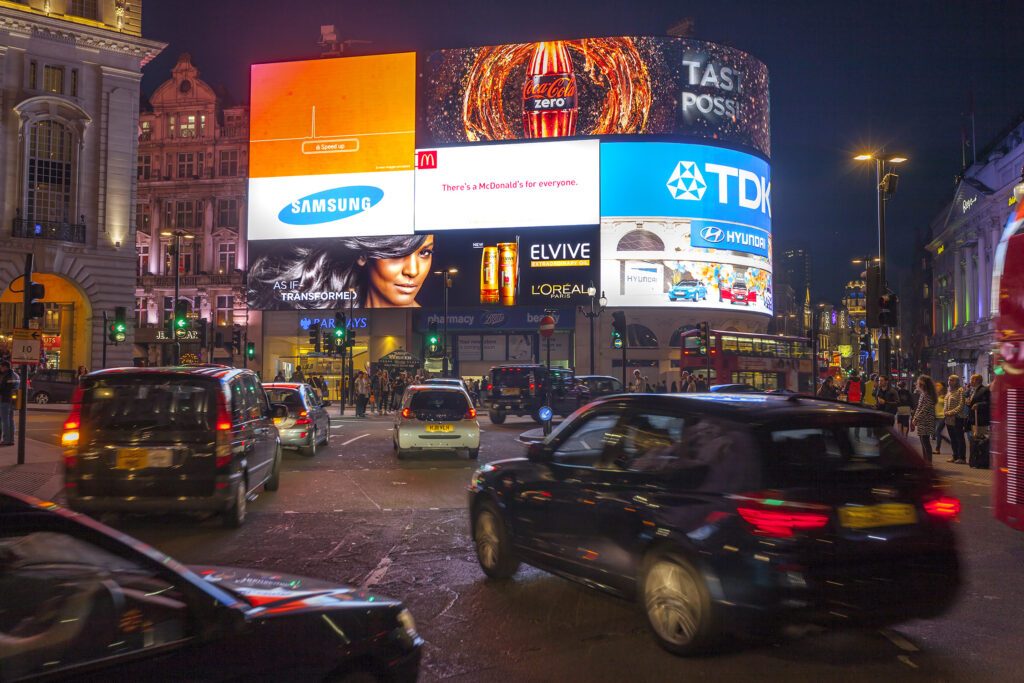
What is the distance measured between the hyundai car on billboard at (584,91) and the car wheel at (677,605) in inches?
1897

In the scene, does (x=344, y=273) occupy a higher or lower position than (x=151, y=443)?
higher

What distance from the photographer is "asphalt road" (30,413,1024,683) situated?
4609 millimetres

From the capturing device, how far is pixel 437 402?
15852 mm

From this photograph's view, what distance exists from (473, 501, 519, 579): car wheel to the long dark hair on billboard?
44270 mm

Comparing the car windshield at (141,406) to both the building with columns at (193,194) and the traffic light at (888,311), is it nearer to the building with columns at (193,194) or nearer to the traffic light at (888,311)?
the traffic light at (888,311)

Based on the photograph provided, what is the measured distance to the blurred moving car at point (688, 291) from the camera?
49.4m

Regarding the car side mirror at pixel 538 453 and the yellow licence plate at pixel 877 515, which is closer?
the yellow licence plate at pixel 877 515

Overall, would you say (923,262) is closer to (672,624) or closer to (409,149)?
(409,149)

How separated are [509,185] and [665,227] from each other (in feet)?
32.8

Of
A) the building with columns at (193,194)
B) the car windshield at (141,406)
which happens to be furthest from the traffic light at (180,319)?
the building with columns at (193,194)

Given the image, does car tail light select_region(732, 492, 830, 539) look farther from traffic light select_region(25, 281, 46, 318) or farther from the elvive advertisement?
the elvive advertisement

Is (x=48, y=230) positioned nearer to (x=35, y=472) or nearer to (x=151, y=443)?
(x=35, y=472)

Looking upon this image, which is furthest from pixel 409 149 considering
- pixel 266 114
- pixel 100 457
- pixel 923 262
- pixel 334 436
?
pixel 923 262

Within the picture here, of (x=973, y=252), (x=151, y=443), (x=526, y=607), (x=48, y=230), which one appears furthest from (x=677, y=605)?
(x=973, y=252)
